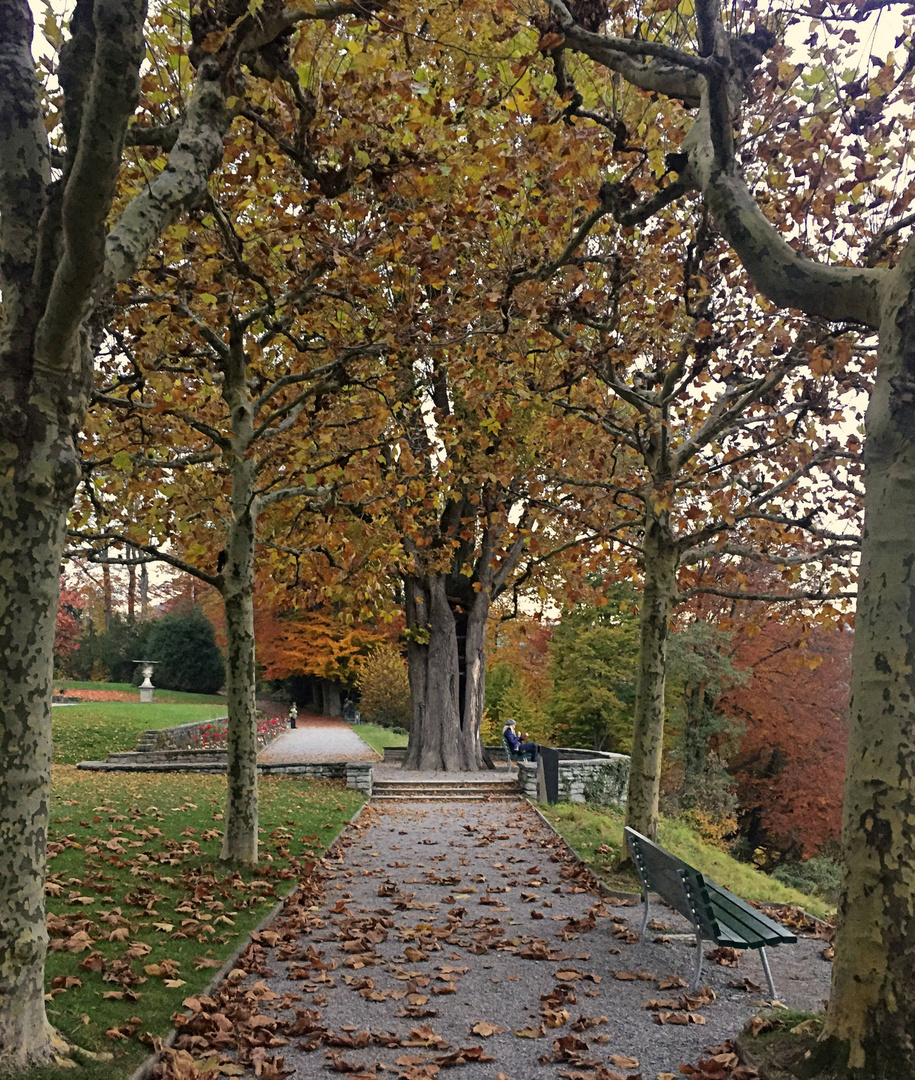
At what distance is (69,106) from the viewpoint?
4.11 meters

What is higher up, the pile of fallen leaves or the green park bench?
the green park bench

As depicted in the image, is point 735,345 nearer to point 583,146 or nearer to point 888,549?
point 583,146

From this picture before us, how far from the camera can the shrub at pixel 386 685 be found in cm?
3644

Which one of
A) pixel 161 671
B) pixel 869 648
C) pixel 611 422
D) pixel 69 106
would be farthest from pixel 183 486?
pixel 161 671

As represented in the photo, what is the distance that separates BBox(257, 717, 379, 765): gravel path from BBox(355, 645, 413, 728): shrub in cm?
273

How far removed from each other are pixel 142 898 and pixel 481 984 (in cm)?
318

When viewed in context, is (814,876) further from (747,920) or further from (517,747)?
(747,920)

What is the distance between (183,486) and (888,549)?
32.6 feet

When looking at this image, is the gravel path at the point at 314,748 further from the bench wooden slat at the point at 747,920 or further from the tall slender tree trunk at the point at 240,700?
the bench wooden slat at the point at 747,920

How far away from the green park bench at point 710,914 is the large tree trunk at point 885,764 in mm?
1699

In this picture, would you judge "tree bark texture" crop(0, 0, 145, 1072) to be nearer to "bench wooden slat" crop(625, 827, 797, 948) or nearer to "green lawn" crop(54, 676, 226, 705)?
"bench wooden slat" crop(625, 827, 797, 948)

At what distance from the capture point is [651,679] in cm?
962

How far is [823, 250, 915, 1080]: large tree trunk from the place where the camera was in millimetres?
3752

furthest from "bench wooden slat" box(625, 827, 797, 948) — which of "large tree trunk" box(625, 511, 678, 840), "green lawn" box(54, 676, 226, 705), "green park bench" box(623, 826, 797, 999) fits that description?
"green lawn" box(54, 676, 226, 705)
